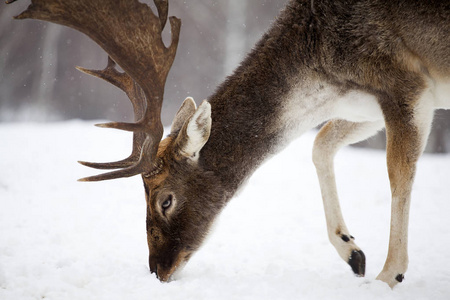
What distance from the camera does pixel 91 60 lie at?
40.6 feet

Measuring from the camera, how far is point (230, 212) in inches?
204

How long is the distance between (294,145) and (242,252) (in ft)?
17.9

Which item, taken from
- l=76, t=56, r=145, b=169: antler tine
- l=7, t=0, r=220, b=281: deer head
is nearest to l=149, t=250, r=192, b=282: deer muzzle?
l=7, t=0, r=220, b=281: deer head

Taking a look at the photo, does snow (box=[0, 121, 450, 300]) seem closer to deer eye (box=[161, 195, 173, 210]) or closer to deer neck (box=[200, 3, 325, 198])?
deer eye (box=[161, 195, 173, 210])

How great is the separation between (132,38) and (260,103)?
933 millimetres

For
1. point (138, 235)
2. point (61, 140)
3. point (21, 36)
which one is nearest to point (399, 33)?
point (138, 235)

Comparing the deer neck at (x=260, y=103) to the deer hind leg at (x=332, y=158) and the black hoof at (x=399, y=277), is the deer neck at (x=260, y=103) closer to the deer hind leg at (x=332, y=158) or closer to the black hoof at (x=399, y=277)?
the deer hind leg at (x=332, y=158)

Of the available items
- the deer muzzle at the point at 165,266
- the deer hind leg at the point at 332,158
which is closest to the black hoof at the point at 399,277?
the deer hind leg at the point at 332,158

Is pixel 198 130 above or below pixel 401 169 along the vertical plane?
below

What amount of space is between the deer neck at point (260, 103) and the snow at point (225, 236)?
0.60 meters

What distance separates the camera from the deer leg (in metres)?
2.82

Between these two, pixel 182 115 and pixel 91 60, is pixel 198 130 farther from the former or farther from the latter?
pixel 91 60

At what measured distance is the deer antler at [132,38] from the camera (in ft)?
7.77

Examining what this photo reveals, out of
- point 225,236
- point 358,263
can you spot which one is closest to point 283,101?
point 358,263
